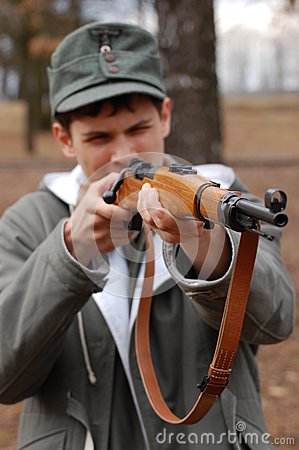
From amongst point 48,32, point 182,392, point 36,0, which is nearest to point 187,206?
point 182,392

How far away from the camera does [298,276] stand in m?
7.30

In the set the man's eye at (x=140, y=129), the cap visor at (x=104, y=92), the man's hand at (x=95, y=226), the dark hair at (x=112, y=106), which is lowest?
the man's hand at (x=95, y=226)

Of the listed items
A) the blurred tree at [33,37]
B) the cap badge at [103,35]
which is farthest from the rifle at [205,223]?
the blurred tree at [33,37]

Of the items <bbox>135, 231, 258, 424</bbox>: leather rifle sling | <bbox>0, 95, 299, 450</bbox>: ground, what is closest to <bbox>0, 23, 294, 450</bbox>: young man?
<bbox>135, 231, 258, 424</bbox>: leather rifle sling

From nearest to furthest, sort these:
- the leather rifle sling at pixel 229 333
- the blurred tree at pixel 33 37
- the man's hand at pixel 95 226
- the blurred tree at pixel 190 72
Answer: the leather rifle sling at pixel 229 333, the man's hand at pixel 95 226, the blurred tree at pixel 190 72, the blurred tree at pixel 33 37

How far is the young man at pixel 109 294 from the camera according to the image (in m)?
1.89

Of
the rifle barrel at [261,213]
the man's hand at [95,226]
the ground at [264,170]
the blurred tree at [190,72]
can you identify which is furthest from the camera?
the blurred tree at [190,72]

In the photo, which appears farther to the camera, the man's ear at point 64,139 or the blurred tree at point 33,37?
the blurred tree at point 33,37

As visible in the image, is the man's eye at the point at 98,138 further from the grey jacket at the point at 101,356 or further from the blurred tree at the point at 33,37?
the blurred tree at the point at 33,37

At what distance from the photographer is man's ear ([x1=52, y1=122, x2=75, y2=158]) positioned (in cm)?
244

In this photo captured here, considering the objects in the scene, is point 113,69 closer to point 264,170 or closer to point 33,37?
point 264,170

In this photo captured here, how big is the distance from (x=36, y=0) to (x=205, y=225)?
11370mm

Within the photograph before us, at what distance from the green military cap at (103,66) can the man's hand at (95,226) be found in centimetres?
42

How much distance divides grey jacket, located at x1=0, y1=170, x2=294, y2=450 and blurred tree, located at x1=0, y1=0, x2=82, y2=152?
34.8 ft
